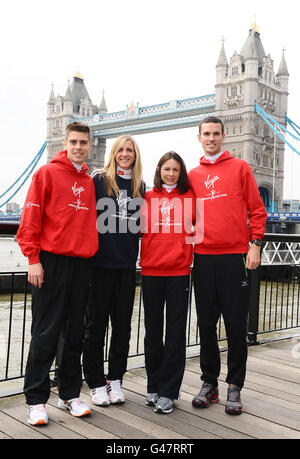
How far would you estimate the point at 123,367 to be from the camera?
2.21 metres

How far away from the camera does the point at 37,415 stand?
6.25 feet

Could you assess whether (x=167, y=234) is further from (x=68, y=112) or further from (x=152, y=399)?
(x=68, y=112)

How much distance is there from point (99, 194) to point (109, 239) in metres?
0.22

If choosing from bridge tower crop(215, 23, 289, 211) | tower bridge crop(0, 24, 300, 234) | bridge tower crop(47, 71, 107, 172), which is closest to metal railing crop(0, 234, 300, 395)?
tower bridge crop(0, 24, 300, 234)

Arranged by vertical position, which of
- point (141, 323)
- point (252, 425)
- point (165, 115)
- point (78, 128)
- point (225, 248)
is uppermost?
point (165, 115)

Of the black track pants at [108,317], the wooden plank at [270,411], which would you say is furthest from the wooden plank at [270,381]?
the black track pants at [108,317]

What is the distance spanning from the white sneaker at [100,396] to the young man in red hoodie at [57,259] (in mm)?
113

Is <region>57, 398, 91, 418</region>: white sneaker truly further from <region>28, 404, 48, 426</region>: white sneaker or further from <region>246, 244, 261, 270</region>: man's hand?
<region>246, 244, 261, 270</region>: man's hand

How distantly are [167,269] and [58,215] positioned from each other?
55 centimetres

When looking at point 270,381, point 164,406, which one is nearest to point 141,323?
point 270,381

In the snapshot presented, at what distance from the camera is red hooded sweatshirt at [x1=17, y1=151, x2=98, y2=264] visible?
1917mm

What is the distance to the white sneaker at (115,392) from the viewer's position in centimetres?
217

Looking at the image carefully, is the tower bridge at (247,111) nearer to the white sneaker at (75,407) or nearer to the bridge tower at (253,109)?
the bridge tower at (253,109)
